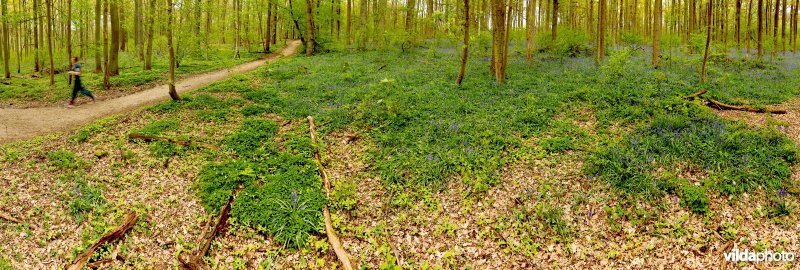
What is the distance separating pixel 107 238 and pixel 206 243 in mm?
1589

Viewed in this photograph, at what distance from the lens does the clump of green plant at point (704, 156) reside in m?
6.61

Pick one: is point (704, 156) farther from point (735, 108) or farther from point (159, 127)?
point (159, 127)

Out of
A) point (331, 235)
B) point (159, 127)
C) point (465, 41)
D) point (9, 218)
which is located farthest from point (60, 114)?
point (465, 41)

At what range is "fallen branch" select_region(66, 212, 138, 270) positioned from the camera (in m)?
5.69

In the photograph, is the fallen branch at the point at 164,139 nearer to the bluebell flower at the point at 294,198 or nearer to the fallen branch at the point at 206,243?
the fallen branch at the point at 206,243

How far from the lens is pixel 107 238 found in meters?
6.17

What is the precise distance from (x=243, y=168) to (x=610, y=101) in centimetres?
1031

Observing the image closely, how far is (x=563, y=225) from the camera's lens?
21.0 ft

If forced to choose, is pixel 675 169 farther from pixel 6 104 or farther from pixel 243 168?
pixel 6 104

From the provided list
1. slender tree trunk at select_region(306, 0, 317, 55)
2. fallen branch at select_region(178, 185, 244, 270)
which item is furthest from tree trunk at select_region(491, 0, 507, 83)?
slender tree trunk at select_region(306, 0, 317, 55)

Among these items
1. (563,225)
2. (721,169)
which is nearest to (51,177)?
(563,225)

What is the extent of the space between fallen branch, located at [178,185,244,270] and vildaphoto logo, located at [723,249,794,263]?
8.02 meters

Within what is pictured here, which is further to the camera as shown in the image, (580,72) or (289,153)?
(580,72)

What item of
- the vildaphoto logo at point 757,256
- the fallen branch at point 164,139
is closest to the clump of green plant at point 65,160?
the fallen branch at point 164,139
